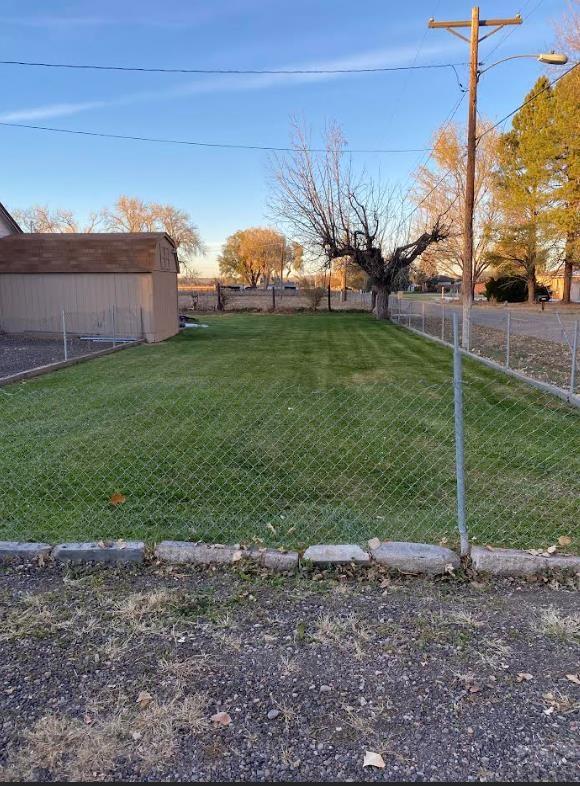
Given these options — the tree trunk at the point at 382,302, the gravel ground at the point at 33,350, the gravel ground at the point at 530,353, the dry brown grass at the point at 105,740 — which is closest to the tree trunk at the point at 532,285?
the tree trunk at the point at 382,302

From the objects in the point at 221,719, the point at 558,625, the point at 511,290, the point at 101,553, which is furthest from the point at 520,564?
the point at 511,290

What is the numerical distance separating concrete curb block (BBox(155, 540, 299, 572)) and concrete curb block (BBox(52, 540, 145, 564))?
0.45 feet

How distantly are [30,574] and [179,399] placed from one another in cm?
531

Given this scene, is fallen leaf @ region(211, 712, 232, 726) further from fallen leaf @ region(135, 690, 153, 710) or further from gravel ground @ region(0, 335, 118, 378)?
gravel ground @ region(0, 335, 118, 378)

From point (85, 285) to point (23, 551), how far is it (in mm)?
16932

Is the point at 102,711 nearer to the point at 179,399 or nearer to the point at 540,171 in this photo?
the point at 179,399

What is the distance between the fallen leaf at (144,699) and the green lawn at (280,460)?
147cm

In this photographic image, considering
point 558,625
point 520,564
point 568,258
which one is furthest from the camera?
point 568,258

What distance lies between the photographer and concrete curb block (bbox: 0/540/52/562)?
355 centimetres

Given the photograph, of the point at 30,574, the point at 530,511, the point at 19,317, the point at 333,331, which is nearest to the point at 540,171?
the point at 333,331

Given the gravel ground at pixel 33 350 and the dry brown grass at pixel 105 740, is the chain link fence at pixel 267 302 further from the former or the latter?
the dry brown grass at pixel 105 740

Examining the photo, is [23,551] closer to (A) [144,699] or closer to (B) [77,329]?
(A) [144,699]

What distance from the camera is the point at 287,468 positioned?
17.6 ft

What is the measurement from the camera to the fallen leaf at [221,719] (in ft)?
7.22
